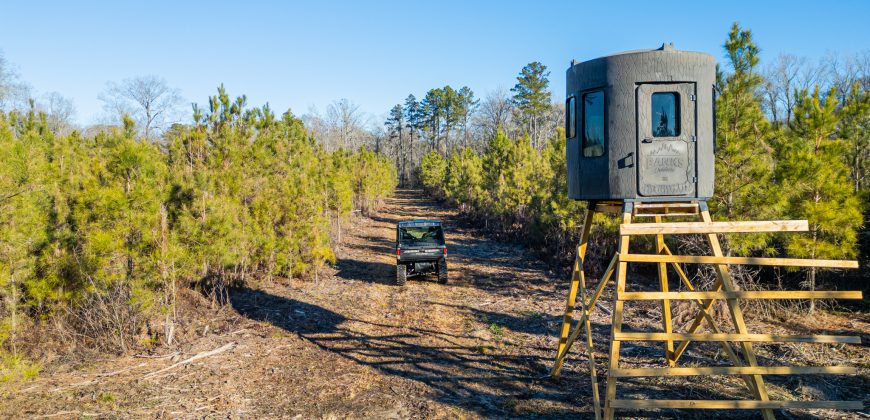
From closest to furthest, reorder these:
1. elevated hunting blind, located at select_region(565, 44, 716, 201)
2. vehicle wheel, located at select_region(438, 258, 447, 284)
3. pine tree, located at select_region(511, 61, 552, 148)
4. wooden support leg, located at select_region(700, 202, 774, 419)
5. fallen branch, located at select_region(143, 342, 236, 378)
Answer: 1. wooden support leg, located at select_region(700, 202, 774, 419)
2. elevated hunting blind, located at select_region(565, 44, 716, 201)
3. fallen branch, located at select_region(143, 342, 236, 378)
4. vehicle wheel, located at select_region(438, 258, 447, 284)
5. pine tree, located at select_region(511, 61, 552, 148)

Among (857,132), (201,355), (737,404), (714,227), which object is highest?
(857,132)

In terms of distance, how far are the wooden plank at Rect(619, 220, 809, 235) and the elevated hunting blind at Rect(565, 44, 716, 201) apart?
1.67 feet

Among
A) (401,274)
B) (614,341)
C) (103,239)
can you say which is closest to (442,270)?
Result: (401,274)

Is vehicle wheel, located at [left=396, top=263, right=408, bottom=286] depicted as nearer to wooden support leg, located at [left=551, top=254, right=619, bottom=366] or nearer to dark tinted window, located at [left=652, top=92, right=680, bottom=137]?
wooden support leg, located at [left=551, top=254, right=619, bottom=366]

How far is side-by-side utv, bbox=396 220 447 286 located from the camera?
45.0 feet

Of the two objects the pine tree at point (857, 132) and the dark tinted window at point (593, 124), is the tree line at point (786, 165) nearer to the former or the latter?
the pine tree at point (857, 132)

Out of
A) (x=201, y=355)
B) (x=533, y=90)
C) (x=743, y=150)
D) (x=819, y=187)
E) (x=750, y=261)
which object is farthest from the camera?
(x=533, y=90)

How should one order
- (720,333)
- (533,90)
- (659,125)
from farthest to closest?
(533,90) < (659,125) < (720,333)

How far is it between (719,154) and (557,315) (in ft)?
16.1

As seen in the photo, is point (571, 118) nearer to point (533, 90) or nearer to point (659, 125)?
point (659, 125)

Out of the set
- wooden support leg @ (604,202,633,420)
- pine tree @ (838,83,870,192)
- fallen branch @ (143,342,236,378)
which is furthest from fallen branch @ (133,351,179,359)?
pine tree @ (838,83,870,192)

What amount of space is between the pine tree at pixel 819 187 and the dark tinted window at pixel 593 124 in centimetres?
660

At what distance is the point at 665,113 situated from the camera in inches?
211

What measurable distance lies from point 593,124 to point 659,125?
28.9 inches
